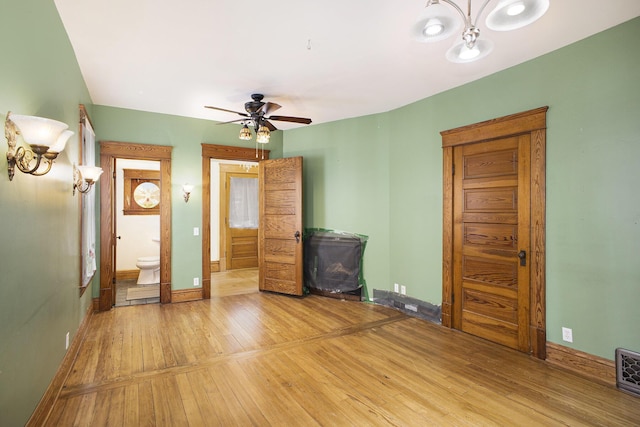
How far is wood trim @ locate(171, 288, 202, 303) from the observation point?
473cm

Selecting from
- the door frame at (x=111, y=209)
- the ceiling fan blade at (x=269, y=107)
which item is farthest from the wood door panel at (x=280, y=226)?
the ceiling fan blade at (x=269, y=107)

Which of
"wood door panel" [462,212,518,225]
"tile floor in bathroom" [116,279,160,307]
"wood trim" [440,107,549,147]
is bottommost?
"tile floor in bathroom" [116,279,160,307]

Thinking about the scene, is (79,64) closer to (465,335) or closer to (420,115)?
(420,115)

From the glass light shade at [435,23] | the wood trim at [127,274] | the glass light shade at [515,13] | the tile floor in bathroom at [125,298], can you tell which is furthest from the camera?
the wood trim at [127,274]

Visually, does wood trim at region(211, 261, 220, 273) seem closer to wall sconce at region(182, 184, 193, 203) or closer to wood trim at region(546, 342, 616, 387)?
wall sconce at region(182, 184, 193, 203)

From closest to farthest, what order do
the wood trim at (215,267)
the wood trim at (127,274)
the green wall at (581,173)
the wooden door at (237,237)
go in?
the green wall at (581,173) < the wood trim at (127,274) < the wood trim at (215,267) < the wooden door at (237,237)

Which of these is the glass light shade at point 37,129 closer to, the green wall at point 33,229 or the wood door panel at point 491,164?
the green wall at point 33,229

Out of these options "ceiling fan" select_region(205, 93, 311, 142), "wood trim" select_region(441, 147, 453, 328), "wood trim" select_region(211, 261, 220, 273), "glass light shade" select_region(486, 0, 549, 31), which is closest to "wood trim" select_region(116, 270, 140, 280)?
"wood trim" select_region(211, 261, 220, 273)

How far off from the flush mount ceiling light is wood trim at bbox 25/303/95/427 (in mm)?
3115

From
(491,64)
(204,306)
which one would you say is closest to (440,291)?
(491,64)

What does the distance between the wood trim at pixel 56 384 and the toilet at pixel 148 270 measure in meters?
Result: 2.20

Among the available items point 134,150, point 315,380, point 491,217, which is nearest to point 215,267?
point 134,150

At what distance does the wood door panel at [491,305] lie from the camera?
317cm

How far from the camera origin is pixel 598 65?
258cm
